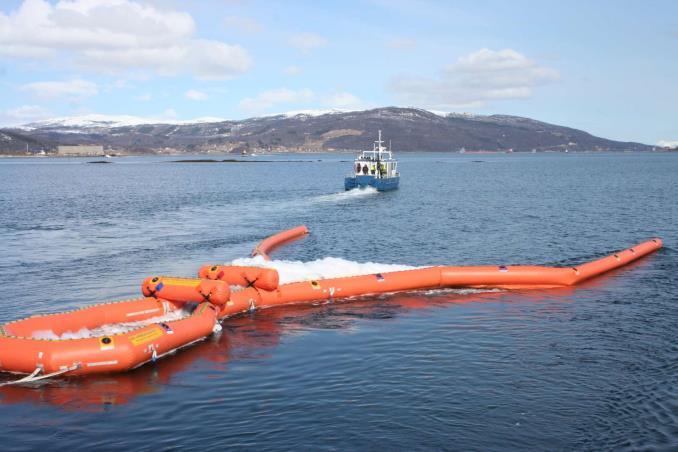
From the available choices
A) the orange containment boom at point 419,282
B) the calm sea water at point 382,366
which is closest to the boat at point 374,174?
the calm sea water at point 382,366

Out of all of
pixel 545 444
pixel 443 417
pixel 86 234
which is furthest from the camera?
pixel 86 234

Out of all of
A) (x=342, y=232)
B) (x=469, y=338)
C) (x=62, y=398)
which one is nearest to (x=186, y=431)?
(x=62, y=398)

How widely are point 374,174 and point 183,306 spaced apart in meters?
62.3

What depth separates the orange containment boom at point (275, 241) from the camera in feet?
111

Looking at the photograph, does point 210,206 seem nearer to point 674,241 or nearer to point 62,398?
point 674,241

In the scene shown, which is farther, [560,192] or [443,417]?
[560,192]

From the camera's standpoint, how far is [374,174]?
83.2 m

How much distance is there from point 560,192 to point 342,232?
1834 inches

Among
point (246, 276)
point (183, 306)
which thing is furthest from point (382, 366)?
point (183, 306)

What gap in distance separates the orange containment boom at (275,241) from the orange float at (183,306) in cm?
789

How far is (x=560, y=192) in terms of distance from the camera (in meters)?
83.0

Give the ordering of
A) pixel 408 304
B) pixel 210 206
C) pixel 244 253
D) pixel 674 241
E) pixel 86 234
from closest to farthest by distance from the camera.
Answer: pixel 408 304, pixel 244 253, pixel 674 241, pixel 86 234, pixel 210 206

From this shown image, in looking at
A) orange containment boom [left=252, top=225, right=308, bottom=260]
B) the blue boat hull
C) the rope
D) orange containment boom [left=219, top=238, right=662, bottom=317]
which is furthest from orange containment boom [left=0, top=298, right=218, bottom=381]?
the blue boat hull

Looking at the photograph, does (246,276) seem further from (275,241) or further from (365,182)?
(365,182)
